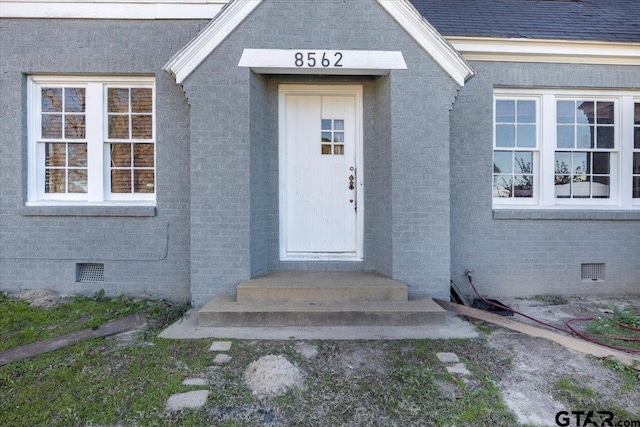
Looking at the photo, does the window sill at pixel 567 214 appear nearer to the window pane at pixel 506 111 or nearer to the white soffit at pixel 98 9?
the window pane at pixel 506 111

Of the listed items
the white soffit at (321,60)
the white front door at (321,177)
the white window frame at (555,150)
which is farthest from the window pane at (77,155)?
the white window frame at (555,150)

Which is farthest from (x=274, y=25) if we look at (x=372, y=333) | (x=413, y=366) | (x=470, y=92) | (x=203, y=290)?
(x=413, y=366)

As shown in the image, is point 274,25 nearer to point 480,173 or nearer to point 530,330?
point 480,173

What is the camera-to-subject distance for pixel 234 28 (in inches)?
192

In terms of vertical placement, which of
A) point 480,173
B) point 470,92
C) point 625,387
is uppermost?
point 470,92

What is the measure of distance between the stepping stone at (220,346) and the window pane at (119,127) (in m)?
3.68

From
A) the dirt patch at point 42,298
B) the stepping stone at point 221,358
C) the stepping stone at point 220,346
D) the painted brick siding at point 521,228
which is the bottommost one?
the stepping stone at point 221,358

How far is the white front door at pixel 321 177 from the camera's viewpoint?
18.6 feet

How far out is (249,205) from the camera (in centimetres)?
496

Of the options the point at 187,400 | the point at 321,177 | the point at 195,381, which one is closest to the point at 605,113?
the point at 321,177

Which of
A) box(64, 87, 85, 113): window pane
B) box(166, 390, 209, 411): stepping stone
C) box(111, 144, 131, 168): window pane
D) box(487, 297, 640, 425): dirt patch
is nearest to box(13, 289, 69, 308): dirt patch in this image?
box(111, 144, 131, 168): window pane

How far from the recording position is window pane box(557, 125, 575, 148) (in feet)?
20.1

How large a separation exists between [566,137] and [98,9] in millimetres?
7509

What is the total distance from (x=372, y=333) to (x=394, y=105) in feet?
9.51
